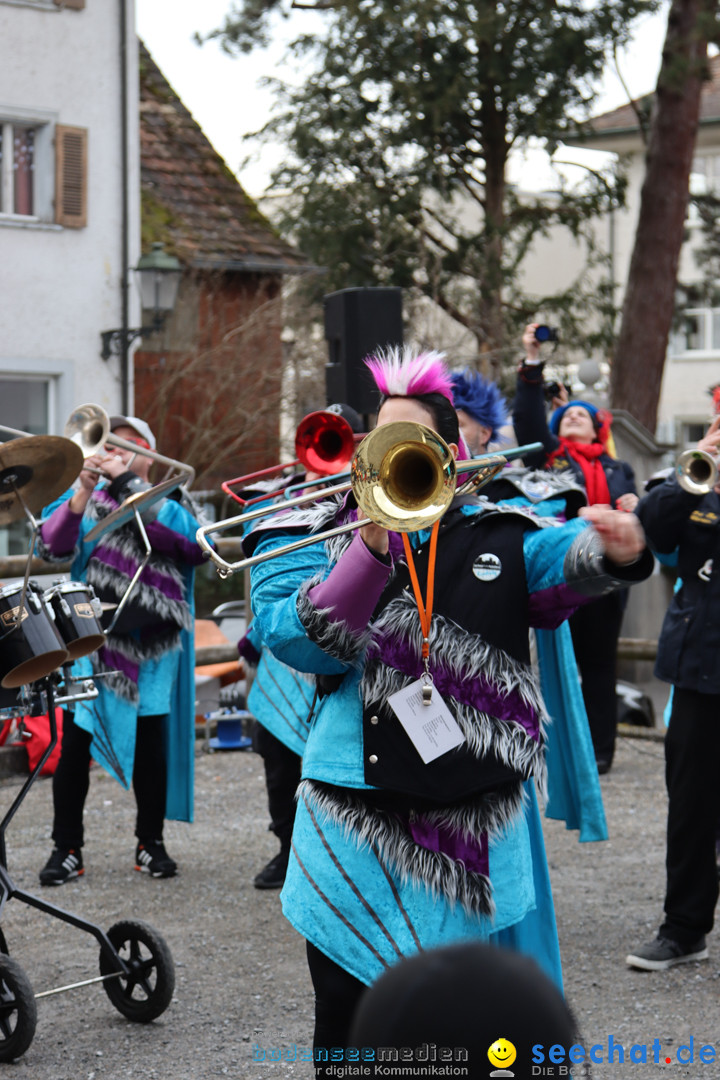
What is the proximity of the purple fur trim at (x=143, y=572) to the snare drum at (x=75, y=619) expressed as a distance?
56.0 inches

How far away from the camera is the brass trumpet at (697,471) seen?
447 cm

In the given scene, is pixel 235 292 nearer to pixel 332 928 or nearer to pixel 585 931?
pixel 585 931

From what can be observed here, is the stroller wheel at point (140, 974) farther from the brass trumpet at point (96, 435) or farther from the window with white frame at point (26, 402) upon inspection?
the window with white frame at point (26, 402)

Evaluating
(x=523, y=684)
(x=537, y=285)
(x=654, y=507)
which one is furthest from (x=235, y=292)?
(x=537, y=285)

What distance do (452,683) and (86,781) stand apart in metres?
3.50

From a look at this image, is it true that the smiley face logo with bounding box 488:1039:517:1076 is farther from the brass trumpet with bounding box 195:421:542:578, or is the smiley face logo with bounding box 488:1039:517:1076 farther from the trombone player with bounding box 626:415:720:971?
the trombone player with bounding box 626:415:720:971

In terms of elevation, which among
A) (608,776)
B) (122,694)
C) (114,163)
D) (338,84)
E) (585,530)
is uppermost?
(338,84)

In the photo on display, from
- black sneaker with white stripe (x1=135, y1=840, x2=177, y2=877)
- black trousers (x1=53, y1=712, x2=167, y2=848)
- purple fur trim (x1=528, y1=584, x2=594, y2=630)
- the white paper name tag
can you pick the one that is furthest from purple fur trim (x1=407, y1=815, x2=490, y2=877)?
black sneaker with white stripe (x1=135, y1=840, x2=177, y2=877)

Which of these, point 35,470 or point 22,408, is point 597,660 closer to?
point 35,470

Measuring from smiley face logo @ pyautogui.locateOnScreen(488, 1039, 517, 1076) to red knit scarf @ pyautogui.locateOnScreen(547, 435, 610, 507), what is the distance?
633 cm

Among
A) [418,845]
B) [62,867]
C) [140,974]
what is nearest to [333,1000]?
[418,845]

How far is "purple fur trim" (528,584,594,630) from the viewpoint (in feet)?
9.35

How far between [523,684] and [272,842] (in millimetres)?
4055

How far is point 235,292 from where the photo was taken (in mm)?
18328
